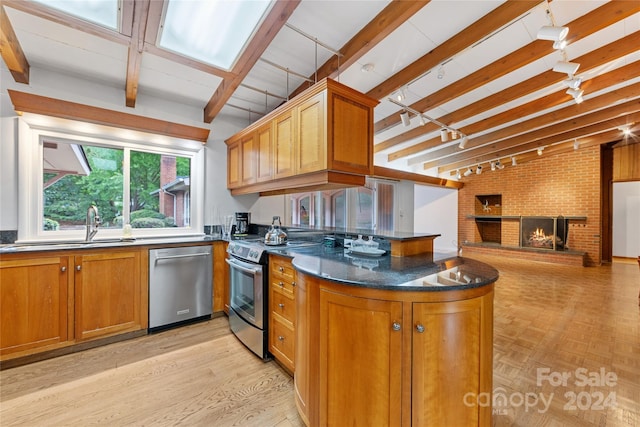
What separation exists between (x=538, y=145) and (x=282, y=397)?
7.26 metres

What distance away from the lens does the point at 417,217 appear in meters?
9.06

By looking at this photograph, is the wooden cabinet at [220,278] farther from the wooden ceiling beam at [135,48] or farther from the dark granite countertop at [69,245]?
the wooden ceiling beam at [135,48]

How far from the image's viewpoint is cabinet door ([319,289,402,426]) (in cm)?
125

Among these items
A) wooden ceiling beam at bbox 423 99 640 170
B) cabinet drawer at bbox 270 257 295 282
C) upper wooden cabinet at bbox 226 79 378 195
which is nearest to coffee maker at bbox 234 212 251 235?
upper wooden cabinet at bbox 226 79 378 195

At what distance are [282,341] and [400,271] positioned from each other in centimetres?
119

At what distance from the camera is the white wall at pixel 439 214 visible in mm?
8520

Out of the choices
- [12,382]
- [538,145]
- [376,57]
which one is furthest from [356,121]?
[538,145]

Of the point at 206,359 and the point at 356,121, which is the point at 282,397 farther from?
the point at 356,121

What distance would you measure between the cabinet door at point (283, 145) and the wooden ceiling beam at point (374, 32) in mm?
561

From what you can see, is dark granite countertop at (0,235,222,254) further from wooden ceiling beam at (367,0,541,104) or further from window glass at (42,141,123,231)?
wooden ceiling beam at (367,0,541,104)

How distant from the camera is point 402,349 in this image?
1.24 m

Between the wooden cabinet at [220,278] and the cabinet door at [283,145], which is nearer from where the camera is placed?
the cabinet door at [283,145]

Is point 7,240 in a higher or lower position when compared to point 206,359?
higher

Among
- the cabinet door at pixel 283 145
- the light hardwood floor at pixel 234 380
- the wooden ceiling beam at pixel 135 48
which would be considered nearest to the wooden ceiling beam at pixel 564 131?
the light hardwood floor at pixel 234 380
